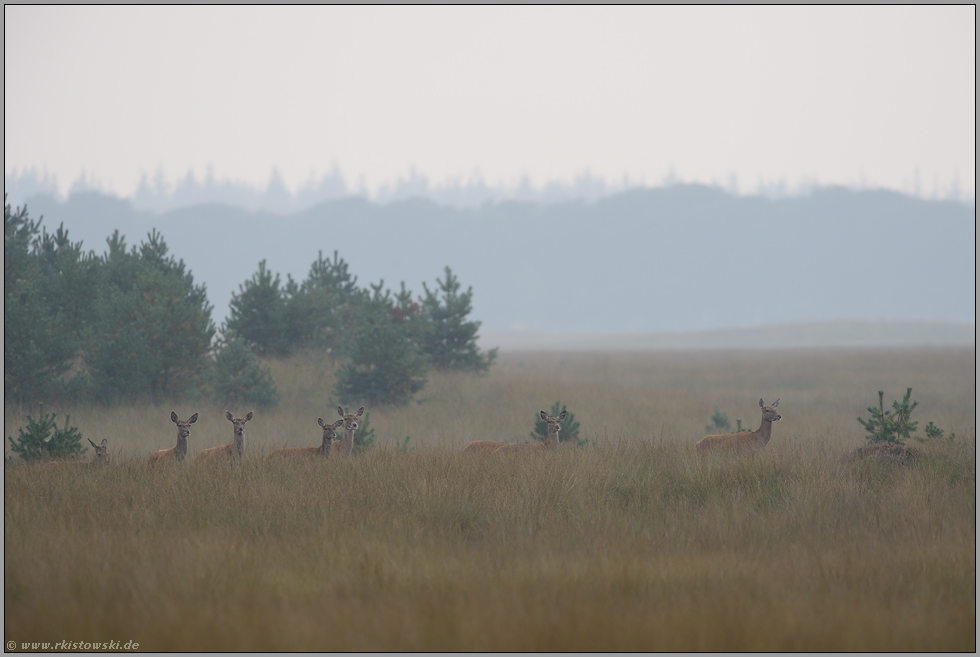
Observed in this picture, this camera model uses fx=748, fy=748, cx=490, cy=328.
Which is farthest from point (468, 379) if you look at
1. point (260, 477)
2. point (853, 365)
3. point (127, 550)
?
point (853, 365)

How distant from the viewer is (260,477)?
832 centimetres

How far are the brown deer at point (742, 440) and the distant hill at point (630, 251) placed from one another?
148 meters

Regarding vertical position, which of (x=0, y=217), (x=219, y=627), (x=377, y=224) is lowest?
(x=219, y=627)

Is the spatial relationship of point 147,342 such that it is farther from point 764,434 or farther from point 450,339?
point 764,434

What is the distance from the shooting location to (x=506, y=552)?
6.03 meters

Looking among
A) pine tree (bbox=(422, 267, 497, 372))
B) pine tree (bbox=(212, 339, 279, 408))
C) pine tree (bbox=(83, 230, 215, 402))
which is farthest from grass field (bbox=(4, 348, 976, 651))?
pine tree (bbox=(422, 267, 497, 372))

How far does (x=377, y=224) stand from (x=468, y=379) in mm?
169134

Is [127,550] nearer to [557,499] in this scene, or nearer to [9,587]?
[9,587]

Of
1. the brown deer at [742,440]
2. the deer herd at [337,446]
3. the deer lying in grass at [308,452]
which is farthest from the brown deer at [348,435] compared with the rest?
the brown deer at [742,440]

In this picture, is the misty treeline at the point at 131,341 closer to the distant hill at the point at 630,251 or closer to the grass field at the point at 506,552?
the grass field at the point at 506,552

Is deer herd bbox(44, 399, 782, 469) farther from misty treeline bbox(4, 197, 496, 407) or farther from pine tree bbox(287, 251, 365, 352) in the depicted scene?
pine tree bbox(287, 251, 365, 352)

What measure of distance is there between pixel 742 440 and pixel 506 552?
224 inches

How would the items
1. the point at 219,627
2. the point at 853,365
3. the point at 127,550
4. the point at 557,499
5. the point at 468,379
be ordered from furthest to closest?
the point at 853,365 → the point at 468,379 → the point at 557,499 → the point at 127,550 → the point at 219,627

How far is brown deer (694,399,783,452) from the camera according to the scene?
33.3ft
